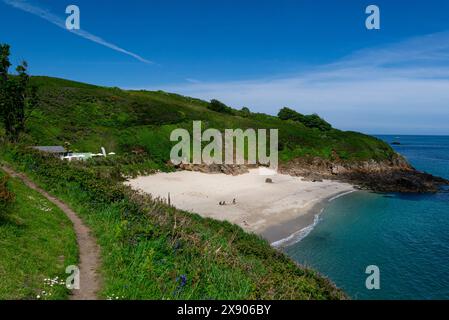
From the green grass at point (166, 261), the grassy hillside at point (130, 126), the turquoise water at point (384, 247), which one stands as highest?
the grassy hillside at point (130, 126)

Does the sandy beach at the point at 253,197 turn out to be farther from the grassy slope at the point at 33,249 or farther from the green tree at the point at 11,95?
the grassy slope at the point at 33,249

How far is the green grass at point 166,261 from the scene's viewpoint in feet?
33.3

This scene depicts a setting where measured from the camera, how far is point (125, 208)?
Answer: 15992 mm

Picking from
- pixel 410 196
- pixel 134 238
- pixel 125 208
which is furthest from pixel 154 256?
pixel 410 196

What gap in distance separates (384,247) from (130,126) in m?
54.4

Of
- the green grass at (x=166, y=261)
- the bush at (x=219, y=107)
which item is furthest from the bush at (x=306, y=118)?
the green grass at (x=166, y=261)

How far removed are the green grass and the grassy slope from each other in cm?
127

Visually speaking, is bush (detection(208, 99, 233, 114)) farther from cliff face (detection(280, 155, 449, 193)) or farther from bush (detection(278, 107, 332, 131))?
cliff face (detection(280, 155, 449, 193))

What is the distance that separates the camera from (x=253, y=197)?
44.8m

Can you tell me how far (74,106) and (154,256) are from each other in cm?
7052

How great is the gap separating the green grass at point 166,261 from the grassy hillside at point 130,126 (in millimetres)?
38817

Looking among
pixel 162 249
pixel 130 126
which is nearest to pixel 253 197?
pixel 162 249

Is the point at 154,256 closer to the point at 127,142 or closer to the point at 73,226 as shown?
the point at 73,226

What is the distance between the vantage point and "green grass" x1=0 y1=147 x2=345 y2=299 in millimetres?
10148
